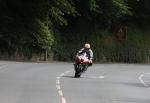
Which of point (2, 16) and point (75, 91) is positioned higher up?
point (2, 16)

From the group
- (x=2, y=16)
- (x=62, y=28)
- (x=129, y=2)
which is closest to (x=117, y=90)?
(x=2, y=16)

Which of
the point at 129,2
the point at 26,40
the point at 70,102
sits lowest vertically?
the point at 70,102

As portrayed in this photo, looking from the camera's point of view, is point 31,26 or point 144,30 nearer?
point 31,26

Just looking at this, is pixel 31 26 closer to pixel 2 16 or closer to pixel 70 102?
Answer: pixel 2 16

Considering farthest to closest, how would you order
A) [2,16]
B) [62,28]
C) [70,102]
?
1. [62,28]
2. [2,16]
3. [70,102]

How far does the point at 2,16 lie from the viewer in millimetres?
53719

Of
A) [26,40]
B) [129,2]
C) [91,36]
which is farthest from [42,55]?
[129,2]

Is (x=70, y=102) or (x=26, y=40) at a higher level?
(x=26, y=40)

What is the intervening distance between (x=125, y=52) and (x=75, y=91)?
1595 inches

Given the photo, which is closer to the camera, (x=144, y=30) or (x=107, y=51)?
(x=107, y=51)

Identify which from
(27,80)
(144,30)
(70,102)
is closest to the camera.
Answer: (70,102)

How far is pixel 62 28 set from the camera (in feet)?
201

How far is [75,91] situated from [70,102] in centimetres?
419

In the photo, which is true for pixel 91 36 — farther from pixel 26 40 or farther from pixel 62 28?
pixel 26 40
